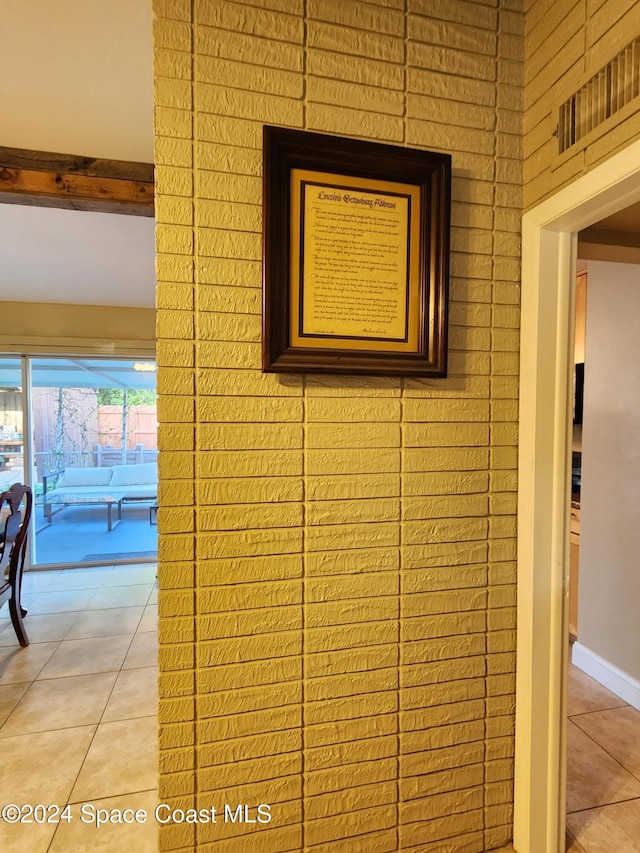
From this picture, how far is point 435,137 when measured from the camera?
1.15 meters

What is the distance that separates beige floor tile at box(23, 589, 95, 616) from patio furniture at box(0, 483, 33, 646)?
480 millimetres

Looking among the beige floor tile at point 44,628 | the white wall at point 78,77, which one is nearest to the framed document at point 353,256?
the white wall at point 78,77

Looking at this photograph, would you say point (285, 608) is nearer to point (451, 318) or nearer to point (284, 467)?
point (284, 467)

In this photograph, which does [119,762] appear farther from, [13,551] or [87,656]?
[13,551]

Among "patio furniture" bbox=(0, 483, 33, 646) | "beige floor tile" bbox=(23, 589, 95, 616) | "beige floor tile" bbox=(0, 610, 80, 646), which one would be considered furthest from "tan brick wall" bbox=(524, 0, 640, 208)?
"beige floor tile" bbox=(23, 589, 95, 616)

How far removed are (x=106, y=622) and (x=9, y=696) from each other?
2.58 ft

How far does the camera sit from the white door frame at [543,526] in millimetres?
1170

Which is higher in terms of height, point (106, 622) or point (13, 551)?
point (13, 551)

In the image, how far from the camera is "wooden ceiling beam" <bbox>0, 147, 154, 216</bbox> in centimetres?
181

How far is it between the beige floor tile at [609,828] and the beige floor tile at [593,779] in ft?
0.11

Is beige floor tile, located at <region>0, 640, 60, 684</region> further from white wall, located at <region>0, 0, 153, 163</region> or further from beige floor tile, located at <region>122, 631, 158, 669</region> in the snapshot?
white wall, located at <region>0, 0, 153, 163</region>

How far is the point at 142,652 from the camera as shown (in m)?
2.54

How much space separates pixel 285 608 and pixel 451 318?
2.96 feet

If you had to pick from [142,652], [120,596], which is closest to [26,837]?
[142,652]
